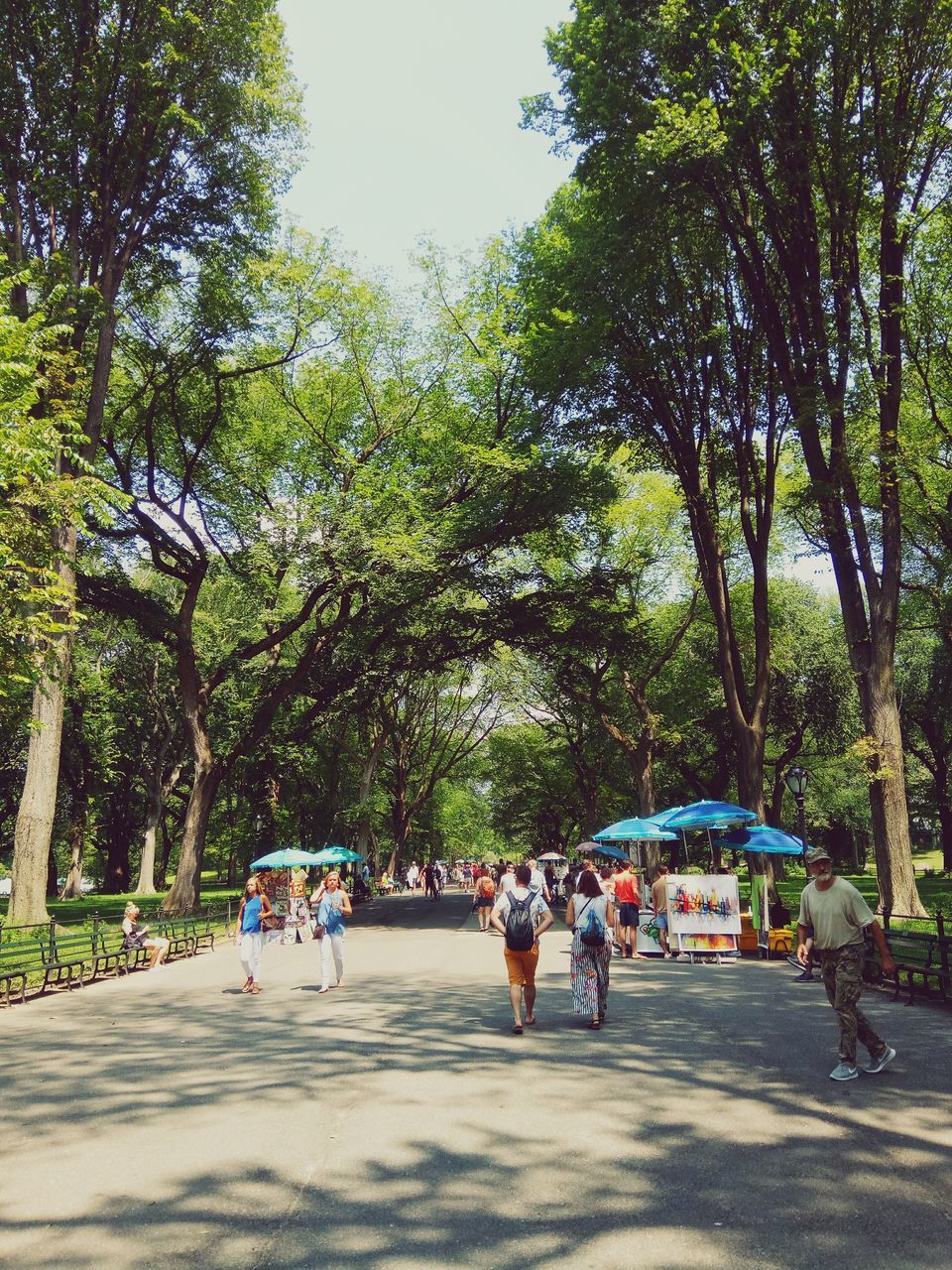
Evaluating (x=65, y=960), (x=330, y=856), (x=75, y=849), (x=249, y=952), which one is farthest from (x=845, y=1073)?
(x=75, y=849)

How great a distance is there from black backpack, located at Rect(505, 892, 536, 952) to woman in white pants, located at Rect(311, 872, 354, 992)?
4.35 meters

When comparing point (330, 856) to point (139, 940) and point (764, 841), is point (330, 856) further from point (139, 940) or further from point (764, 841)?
point (764, 841)

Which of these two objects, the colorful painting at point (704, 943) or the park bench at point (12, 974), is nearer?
the park bench at point (12, 974)

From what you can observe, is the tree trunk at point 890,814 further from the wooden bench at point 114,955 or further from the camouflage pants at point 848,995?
the wooden bench at point 114,955

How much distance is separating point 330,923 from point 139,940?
5.41 meters

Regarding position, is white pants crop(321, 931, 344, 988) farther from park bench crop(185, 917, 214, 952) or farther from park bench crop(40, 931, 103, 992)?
park bench crop(185, 917, 214, 952)

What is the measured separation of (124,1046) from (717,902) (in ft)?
35.5

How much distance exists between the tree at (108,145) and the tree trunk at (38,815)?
34 mm

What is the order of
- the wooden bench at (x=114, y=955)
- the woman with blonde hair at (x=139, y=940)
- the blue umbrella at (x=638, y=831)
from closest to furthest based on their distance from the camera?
the wooden bench at (x=114, y=955) < the woman with blonde hair at (x=139, y=940) < the blue umbrella at (x=638, y=831)

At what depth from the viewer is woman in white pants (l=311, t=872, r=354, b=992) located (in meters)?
13.0

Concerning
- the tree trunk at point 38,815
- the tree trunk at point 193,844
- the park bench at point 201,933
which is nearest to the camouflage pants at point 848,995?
the tree trunk at point 38,815

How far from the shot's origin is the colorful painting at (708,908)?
16.4 meters

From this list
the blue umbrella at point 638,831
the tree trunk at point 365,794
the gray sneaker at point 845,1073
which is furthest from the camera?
the tree trunk at point 365,794

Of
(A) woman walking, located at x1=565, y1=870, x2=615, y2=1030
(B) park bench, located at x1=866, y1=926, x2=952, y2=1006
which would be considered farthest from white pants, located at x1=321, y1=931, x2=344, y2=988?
(B) park bench, located at x1=866, y1=926, x2=952, y2=1006
